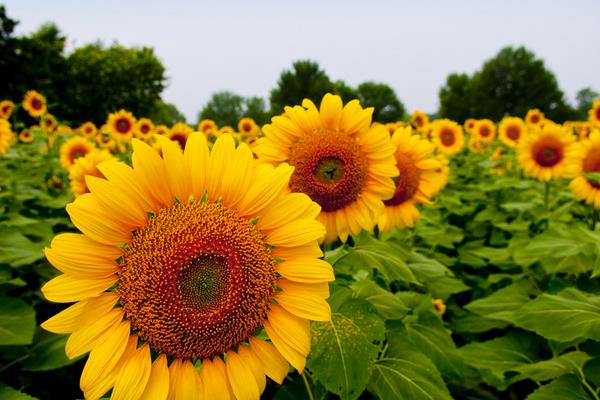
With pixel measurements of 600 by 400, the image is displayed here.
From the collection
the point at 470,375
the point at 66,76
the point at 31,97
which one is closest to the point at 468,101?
the point at 66,76

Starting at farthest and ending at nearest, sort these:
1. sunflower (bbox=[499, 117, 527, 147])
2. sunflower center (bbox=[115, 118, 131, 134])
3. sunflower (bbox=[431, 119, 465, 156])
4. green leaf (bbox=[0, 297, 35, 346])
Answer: sunflower center (bbox=[115, 118, 131, 134])
sunflower (bbox=[499, 117, 527, 147])
sunflower (bbox=[431, 119, 465, 156])
green leaf (bbox=[0, 297, 35, 346])

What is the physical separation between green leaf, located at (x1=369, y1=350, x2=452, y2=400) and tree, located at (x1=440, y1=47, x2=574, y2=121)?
43.0m

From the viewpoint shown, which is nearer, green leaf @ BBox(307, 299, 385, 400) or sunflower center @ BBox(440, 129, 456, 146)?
green leaf @ BBox(307, 299, 385, 400)

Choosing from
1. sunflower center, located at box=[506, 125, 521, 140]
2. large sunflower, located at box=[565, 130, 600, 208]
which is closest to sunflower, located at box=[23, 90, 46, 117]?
sunflower center, located at box=[506, 125, 521, 140]

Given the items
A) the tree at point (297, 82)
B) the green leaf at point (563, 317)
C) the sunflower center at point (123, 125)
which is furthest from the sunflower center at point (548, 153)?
the tree at point (297, 82)

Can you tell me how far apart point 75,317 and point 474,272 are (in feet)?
15.5

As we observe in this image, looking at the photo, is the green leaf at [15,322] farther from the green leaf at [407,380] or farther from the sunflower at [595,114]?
the sunflower at [595,114]

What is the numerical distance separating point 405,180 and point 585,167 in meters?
2.08

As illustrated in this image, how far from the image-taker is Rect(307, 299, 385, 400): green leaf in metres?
1.53

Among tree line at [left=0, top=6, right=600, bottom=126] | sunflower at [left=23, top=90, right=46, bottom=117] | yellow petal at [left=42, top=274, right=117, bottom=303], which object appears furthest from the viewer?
tree line at [left=0, top=6, right=600, bottom=126]

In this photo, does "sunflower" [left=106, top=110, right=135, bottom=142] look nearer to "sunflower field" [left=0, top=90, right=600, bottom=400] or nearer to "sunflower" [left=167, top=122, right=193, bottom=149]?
"sunflower" [left=167, top=122, right=193, bottom=149]

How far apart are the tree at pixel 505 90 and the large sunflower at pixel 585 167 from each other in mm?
40062

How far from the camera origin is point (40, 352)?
2574 millimetres

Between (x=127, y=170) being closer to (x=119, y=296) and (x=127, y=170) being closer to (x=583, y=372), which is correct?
(x=119, y=296)
